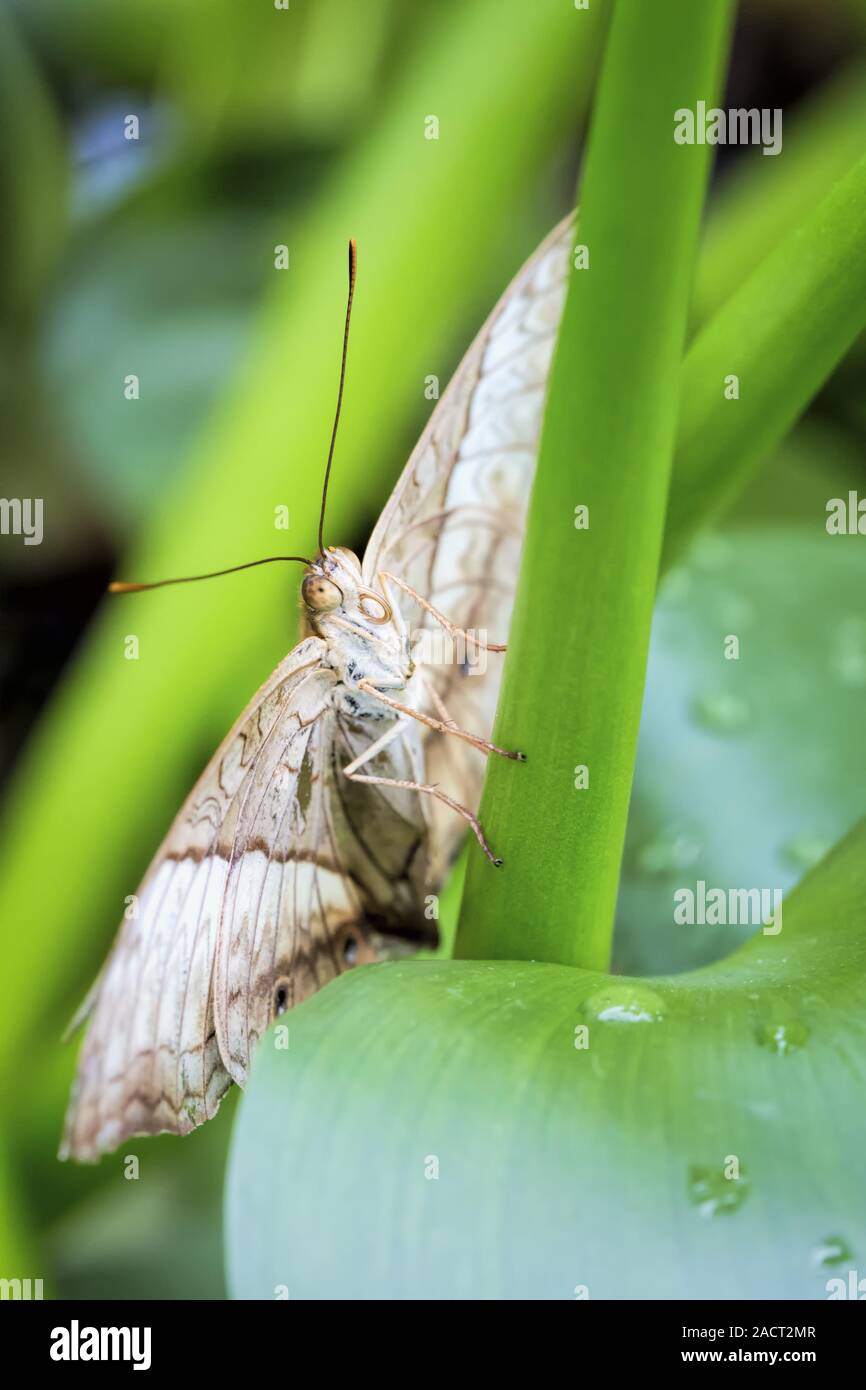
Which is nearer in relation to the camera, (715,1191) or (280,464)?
(715,1191)

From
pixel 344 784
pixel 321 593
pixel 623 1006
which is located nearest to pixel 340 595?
pixel 321 593

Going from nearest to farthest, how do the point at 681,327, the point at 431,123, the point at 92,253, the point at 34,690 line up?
the point at 681,327 → the point at 431,123 → the point at 34,690 → the point at 92,253

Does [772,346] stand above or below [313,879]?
above

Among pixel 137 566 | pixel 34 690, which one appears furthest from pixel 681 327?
pixel 34 690

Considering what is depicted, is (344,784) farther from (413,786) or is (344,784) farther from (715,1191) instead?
(715,1191)

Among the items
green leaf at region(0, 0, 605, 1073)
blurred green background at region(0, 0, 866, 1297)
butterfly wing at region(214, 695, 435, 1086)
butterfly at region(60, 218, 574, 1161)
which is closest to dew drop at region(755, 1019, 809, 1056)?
butterfly at region(60, 218, 574, 1161)

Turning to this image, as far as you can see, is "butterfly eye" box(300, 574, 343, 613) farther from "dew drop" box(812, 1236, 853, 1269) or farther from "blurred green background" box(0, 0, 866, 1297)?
"dew drop" box(812, 1236, 853, 1269)

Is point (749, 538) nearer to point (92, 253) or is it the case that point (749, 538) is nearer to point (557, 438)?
point (557, 438)
